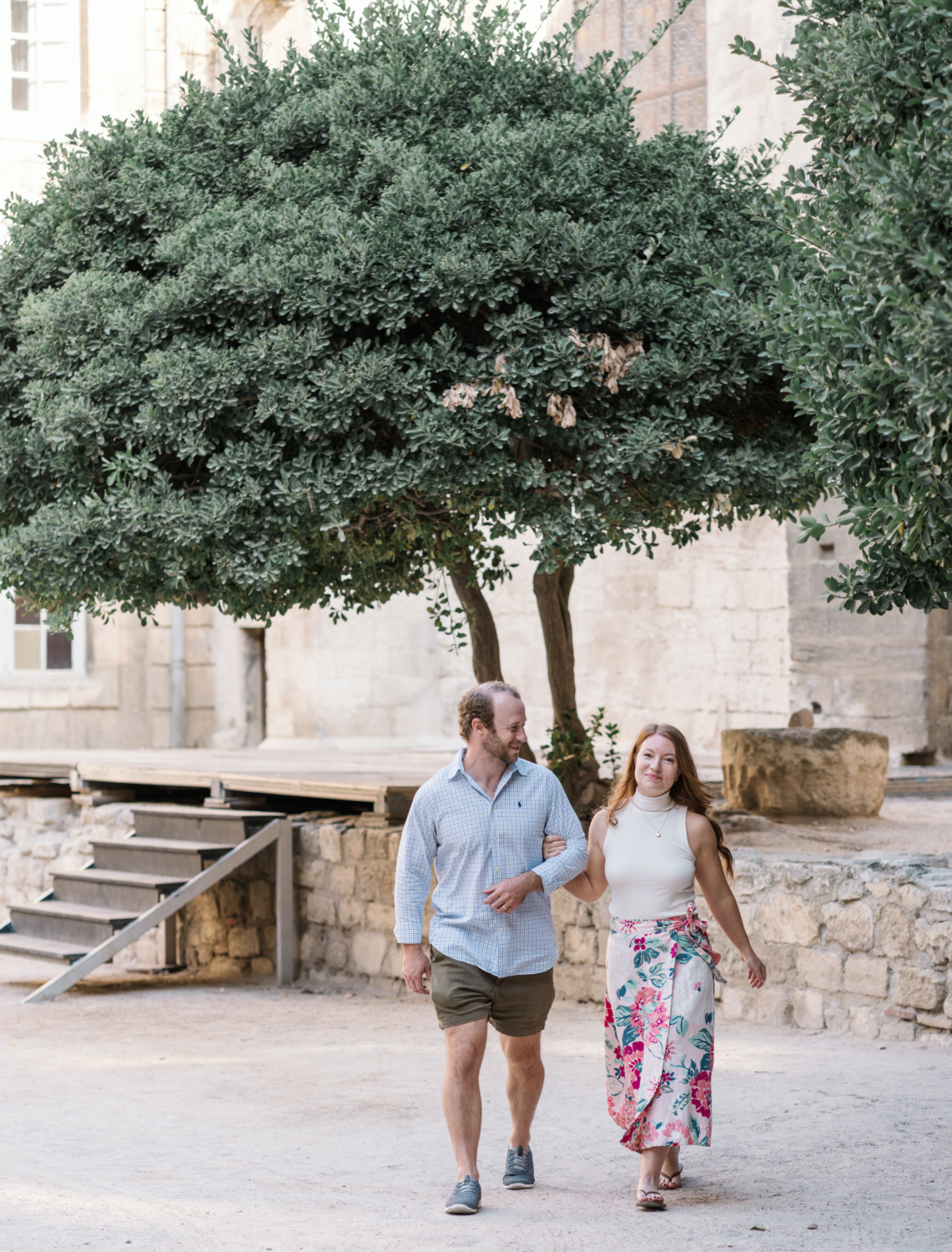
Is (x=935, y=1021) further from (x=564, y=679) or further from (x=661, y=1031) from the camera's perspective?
(x=564, y=679)

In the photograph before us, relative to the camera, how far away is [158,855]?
9.63m

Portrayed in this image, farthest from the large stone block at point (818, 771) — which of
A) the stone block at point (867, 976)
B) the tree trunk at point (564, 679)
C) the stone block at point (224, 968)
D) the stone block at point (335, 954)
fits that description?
the stone block at point (224, 968)

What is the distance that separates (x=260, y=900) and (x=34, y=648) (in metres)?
8.09

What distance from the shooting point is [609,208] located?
761cm

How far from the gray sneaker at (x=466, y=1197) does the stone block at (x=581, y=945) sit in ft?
12.7

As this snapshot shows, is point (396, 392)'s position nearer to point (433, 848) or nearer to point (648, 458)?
point (648, 458)

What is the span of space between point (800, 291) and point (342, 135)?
4033 mm

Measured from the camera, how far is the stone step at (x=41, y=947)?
902 cm

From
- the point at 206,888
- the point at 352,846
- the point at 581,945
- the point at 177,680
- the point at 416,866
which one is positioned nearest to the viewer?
the point at 416,866

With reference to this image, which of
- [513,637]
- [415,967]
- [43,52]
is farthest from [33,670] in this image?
[415,967]

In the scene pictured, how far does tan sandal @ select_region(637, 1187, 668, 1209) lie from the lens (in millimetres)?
4234

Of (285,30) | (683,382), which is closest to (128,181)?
(683,382)

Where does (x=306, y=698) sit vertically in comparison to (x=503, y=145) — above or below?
below

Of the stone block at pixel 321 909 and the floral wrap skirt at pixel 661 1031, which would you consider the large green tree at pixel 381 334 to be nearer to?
the stone block at pixel 321 909
